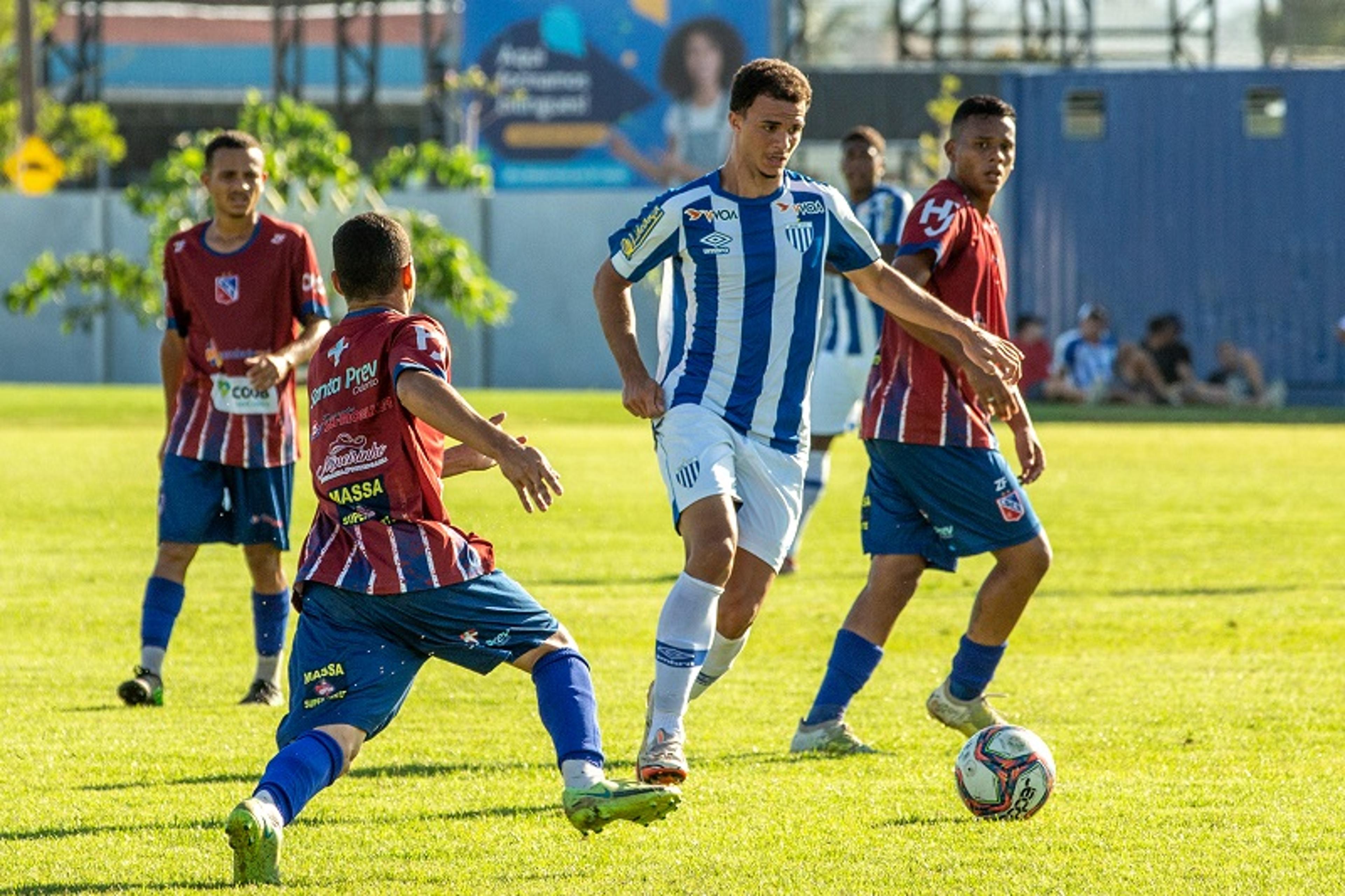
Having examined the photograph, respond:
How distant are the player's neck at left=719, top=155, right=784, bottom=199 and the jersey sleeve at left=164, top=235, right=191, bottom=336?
2650mm

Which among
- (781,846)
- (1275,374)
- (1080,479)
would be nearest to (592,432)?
(1080,479)

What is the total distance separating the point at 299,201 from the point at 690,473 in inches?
1099

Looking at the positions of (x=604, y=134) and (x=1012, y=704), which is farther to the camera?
(x=604, y=134)

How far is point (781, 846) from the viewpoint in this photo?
5902mm

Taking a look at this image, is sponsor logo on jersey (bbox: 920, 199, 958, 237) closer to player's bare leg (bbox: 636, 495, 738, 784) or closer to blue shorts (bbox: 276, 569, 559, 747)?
player's bare leg (bbox: 636, 495, 738, 784)

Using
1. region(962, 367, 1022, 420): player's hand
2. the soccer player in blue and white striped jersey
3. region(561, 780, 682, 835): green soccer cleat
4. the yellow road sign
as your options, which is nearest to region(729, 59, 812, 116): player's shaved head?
the soccer player in blue and white striped jersey

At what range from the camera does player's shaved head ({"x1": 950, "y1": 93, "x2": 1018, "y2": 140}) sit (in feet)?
24.6

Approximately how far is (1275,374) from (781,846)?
3108 cm

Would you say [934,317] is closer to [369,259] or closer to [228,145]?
[369,259]

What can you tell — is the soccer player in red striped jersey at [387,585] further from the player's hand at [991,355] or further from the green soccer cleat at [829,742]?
the green soccer cleat at [829,742]

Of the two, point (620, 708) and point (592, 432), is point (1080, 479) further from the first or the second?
point (620, 708)

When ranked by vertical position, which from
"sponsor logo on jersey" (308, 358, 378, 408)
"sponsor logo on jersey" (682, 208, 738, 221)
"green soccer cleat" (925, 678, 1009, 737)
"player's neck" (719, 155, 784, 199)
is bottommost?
"green soccer cleat" (925, 678, 1009, 737)

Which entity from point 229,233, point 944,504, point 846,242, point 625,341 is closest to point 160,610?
point 229,233

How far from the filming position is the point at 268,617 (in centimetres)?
876
